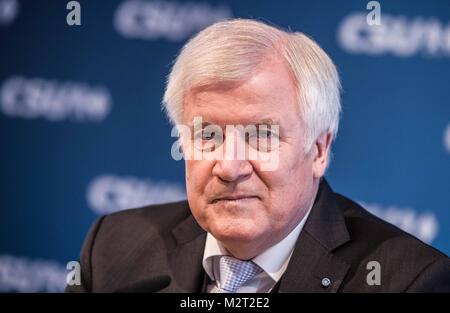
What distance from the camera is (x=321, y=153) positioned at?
214 centimetres

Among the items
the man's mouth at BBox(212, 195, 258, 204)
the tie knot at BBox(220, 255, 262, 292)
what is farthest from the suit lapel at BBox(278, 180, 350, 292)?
the man's mouth at BBox(212, 195, 258, 204)

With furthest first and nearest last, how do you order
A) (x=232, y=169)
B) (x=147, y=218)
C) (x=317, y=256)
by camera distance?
(x=147, y=218) < (x=317, y=256) < (x=232, y=169)

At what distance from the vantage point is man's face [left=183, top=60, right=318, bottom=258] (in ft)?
6.49

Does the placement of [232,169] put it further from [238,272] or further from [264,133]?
[238,272]

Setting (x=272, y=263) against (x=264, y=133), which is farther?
(x=272, y=263)

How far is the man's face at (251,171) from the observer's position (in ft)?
6.49

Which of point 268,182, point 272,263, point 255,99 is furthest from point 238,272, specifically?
point 255,99

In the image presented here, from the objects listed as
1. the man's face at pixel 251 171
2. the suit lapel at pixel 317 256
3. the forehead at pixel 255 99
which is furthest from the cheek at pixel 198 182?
the suit lapel at pixel 317 256

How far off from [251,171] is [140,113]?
868mm

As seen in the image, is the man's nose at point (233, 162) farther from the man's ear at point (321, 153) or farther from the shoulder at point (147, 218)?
the shoulder at point (147, 218)

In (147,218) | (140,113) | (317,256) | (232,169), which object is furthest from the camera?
(140,113)

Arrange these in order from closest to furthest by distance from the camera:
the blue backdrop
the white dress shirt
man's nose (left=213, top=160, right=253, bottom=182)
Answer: man's nose (left=213, top=160, right=253, bottom=182) < the white dress shirt < the blue backdrop

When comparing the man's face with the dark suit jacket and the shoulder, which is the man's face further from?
the shoulder
